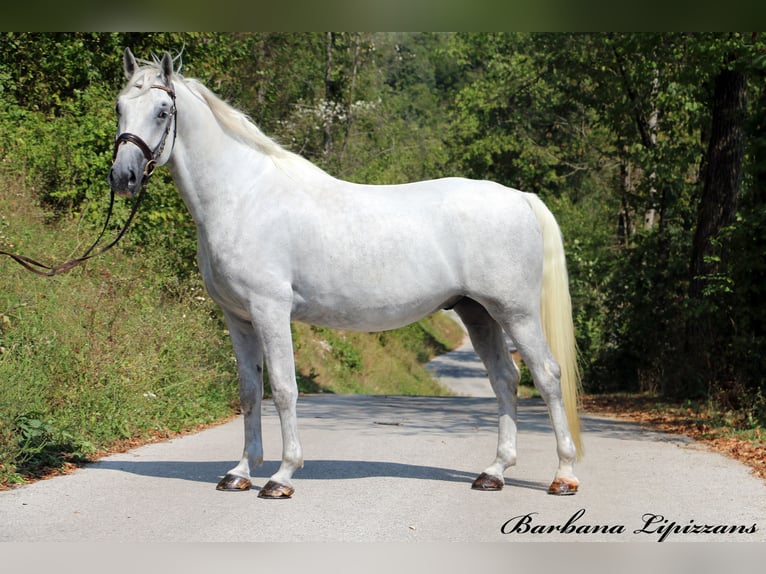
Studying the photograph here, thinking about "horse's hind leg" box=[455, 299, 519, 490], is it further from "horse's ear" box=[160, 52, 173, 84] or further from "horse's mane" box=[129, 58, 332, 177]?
"horse's ear" box=[160, 52, 173, 84]

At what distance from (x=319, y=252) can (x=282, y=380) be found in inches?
38.0

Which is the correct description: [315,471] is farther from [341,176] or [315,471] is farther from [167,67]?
[341,176]

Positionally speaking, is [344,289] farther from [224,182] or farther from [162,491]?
[162,491]

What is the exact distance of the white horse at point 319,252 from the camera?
259 inches

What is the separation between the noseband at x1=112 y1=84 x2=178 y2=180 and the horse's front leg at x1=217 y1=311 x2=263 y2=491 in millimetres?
1249

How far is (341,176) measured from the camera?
27656 millimetres

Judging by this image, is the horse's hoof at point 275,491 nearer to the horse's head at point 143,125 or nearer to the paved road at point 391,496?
the paved road at point 391,496

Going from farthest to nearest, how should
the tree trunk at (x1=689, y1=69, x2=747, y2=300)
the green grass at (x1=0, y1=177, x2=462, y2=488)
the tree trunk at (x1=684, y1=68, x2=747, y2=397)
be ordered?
1. the tree trunk at (x1=689, y1=69, x2=747, y2=300)
2. the tree trunk at (x1=684, y1=68, x2=747, y2=397)
3. the green grass at (x1=0, y1=177, x2=462, y2=488)

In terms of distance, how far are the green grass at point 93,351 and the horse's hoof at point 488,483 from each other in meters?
3.40

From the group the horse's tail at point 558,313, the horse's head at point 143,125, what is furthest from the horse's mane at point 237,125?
the horse's tail at point 558,313

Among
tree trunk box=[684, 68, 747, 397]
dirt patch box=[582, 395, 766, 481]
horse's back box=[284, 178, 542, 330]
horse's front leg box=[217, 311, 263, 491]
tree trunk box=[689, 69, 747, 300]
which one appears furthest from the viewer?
tree trunk box=[689, 69, 747, 300]

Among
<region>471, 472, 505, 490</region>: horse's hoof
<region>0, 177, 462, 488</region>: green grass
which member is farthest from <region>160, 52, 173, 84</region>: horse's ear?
<region>471, 472, 505, 490</region>: horse's hoof

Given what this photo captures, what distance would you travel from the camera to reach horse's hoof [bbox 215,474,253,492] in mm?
6777

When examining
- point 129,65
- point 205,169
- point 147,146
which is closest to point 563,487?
point 205,169
